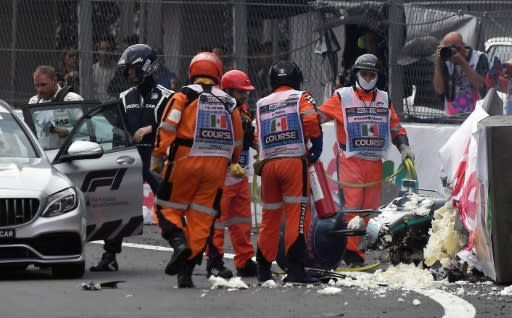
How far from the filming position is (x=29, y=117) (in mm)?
13945

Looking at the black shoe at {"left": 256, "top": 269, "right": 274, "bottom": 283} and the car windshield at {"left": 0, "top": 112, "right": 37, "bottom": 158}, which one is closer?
the black shoe at {"left": 256, "top": 269, "right": 274, "bottom": 283}

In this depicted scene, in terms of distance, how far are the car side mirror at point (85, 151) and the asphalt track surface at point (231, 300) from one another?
994 mm

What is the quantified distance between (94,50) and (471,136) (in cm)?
768

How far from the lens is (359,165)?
579 inches

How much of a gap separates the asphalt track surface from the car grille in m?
0.46

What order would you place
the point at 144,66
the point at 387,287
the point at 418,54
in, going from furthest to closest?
the point at 418,54 < the point at 144,66 < the point at 387,287

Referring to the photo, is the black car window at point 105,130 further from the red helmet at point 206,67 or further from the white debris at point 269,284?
the white debris at point 269,284

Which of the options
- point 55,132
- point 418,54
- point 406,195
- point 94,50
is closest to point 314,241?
point 406,195

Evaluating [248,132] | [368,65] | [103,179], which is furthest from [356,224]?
[368,65]

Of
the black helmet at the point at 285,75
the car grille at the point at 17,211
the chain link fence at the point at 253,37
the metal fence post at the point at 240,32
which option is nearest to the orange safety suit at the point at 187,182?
the black helmet at the point at 285,75

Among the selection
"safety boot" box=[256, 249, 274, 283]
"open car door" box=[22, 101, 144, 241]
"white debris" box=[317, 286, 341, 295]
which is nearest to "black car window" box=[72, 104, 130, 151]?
"open car door" box=[22, 101, 144, 241]

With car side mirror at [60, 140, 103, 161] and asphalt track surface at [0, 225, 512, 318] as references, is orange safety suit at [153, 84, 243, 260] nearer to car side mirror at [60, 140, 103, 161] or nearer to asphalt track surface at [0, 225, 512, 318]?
asphalt track surface at [0, 225, 512, 318]

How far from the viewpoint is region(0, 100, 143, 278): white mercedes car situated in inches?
464

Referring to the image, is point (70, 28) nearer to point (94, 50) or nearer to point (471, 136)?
point (94, 50)
